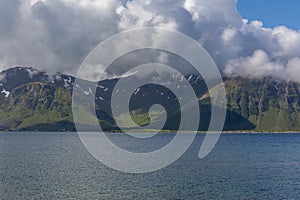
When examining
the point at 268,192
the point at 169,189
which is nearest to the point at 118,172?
the point at 169,189

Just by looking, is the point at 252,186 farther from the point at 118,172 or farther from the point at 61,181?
the point at 61,181

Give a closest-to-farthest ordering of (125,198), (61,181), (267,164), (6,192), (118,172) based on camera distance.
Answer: (125,198)
(6,192)
(61,181)
(118,172)
(267,164)

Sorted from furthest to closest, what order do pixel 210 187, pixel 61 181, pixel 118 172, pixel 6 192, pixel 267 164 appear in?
pixel 267 164
pixel 118 172
pixel 61 181
pixel 210 187
pixel 6 192

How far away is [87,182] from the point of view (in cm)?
9338

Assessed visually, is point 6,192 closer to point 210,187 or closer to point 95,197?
point 95,197

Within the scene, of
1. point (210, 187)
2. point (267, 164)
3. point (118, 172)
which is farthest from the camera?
point (267, 164)

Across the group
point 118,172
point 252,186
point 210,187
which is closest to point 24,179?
point 118,172

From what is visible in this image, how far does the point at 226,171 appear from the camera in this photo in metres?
115

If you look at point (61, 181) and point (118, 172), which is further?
point (118, 172)

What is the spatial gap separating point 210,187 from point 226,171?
90.4ft

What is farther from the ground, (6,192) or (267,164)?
(267,164)

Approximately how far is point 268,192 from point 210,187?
470 inches

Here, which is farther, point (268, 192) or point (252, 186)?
point (252, 186)

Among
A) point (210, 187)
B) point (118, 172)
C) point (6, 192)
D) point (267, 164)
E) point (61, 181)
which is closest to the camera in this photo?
point (6, 192)
